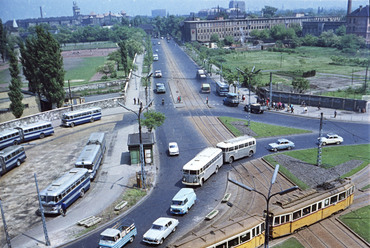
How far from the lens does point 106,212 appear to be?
35812 millimetres

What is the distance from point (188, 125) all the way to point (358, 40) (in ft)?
397

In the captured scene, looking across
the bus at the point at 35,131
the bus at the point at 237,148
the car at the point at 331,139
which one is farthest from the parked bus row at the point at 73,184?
the car at the point at 331,139

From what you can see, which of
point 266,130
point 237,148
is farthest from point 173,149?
point 266,130

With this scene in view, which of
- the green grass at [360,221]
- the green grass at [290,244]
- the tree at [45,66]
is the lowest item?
Answer: the green grass at [290,244]

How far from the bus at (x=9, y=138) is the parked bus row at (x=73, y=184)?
49.7 feet

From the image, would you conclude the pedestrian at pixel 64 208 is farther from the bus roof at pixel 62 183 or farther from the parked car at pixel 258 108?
the parked car at pixel 258 108

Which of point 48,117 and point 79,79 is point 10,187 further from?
point 79,79

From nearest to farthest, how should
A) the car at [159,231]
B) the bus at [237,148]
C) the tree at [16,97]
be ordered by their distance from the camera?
the car at [159,231] < the bus at [237,148] < the tree at [16,97]

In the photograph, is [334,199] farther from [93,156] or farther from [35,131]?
[35,131]

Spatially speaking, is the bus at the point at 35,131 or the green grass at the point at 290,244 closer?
the green grass at the point at 290,244

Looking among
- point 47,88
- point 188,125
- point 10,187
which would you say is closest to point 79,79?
point 47,88

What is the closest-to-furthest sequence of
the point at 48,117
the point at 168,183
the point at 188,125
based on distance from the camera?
the point at 168,183, the point at 188,125, the point at 48,117

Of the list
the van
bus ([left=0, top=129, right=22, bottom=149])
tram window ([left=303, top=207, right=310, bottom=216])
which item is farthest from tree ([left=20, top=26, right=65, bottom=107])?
tram window ([left=303, top=207, right=310, bottom=216])

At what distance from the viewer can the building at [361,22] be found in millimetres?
159375
